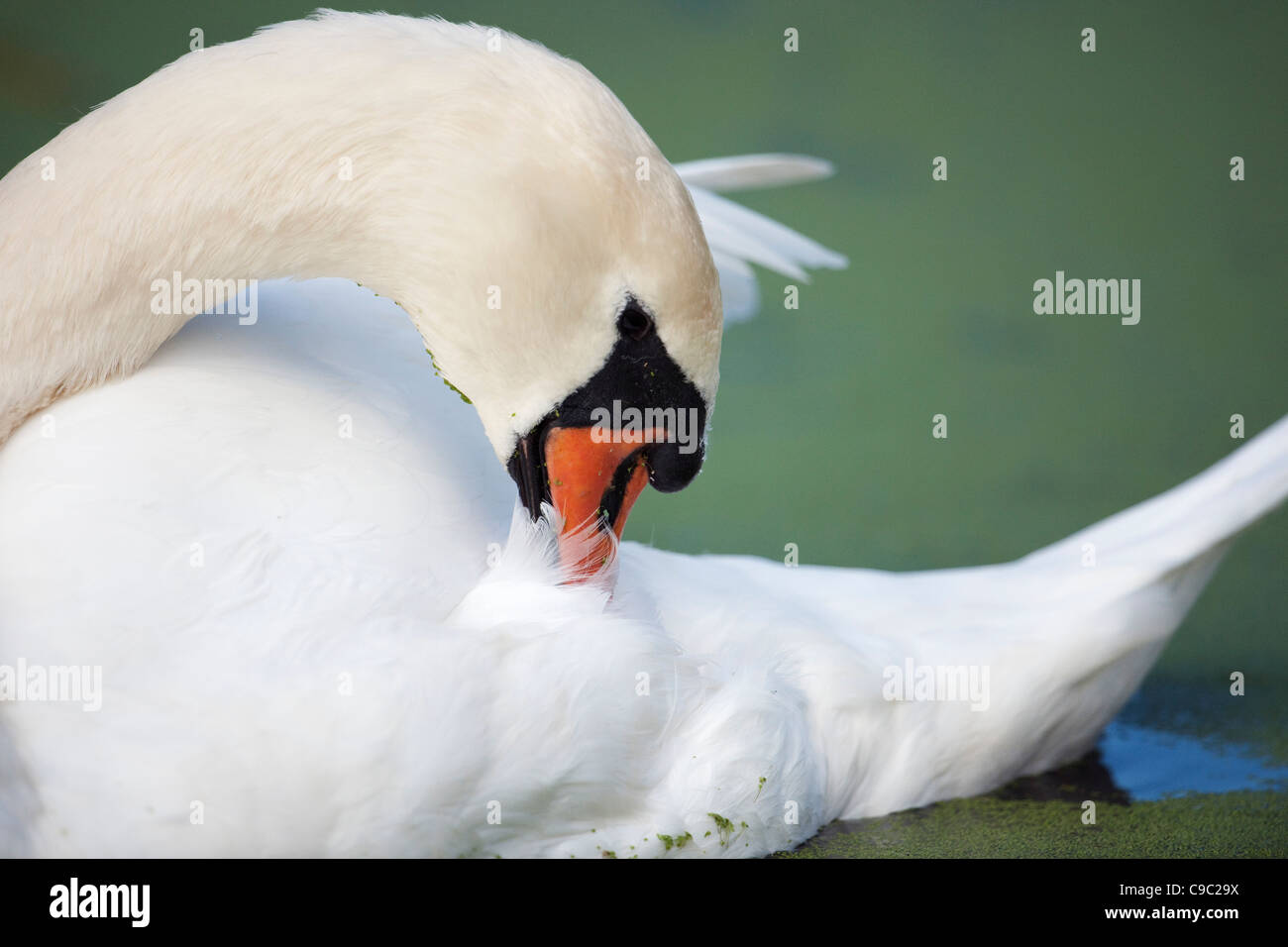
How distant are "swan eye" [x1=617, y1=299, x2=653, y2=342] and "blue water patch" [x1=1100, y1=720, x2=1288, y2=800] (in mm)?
808

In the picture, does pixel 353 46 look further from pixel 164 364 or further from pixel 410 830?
pixel 410 830

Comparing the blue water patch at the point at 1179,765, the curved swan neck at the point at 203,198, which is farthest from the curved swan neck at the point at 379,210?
the blue water patch at the point at 1179,765

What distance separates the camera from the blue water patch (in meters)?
1.51

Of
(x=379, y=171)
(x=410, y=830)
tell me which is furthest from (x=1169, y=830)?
(x=379, y=171)

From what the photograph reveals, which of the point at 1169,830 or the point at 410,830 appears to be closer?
the point at 410,830

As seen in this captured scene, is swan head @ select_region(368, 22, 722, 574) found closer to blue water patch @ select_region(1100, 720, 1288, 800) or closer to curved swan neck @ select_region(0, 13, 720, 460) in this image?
curved swan neck @ select_region(0, 13, 720, 460)

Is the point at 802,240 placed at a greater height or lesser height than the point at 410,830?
greater

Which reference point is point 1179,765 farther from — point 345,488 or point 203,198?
point 203,198

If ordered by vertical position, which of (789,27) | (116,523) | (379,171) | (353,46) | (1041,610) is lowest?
(1041,610)

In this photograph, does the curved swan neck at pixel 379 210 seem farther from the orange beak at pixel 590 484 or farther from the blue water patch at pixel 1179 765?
the blue water patch at pixel 1179 765

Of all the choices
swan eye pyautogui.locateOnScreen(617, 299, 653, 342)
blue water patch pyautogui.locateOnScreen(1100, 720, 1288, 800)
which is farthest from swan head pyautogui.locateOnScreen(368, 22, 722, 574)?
blue water patch pyautogui.locateOnScreen(1100, 720, 1288, 800)

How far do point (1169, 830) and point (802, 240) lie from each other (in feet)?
2.77

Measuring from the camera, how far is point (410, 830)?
1.06 metres

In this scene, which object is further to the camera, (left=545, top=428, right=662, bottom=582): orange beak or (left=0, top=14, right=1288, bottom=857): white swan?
(left=545, top=428, right=662, bottom=582): orange beak
